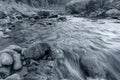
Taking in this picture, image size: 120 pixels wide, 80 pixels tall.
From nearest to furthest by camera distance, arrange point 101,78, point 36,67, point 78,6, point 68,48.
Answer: point 101,78 < point 36,67 < point 68,48 < point 78,6

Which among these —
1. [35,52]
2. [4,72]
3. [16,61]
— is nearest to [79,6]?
[35,52]

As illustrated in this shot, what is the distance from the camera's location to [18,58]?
412 cm

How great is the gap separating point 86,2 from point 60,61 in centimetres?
3085

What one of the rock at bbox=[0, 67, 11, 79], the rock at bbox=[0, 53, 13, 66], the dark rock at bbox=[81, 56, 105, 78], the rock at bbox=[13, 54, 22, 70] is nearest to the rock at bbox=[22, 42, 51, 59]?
the rock at bbox=[13, 54, 22, 70]

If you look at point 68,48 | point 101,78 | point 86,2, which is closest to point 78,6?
point 86,2

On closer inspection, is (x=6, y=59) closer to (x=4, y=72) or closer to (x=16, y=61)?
(x=16, y=61)

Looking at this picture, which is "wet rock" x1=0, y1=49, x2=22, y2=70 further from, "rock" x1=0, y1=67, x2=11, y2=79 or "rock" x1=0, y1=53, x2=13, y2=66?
"rock" x1=0, y1=67, x2=11, y2=79

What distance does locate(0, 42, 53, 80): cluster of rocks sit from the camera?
3.65 metres

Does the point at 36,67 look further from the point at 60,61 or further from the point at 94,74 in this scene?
the point at 94,74

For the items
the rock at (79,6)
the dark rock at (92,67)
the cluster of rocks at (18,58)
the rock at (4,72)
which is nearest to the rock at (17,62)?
the cluster of rocks at (18,58)

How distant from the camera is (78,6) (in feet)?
105

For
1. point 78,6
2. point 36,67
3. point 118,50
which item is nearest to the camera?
point 36,67

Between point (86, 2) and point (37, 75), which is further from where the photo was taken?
A: point (86, 2)

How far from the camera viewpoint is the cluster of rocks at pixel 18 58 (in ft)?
12.0
